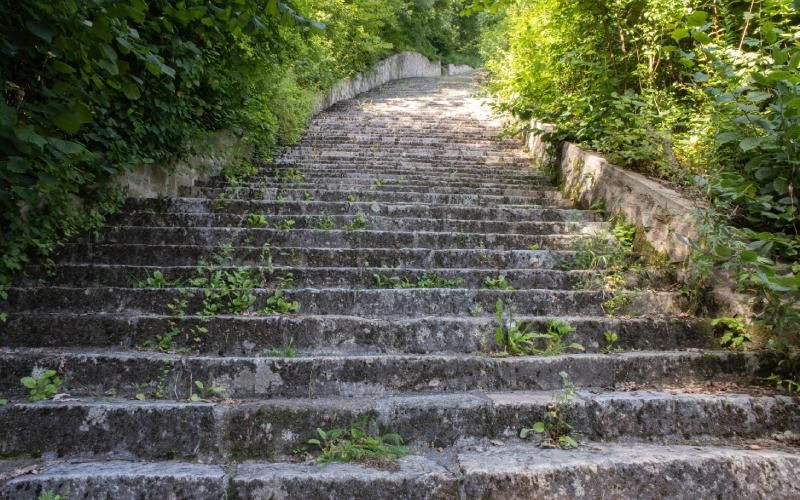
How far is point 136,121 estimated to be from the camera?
4.07 meters

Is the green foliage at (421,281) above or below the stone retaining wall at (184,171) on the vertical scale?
below

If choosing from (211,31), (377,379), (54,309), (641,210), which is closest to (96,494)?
(377,379)

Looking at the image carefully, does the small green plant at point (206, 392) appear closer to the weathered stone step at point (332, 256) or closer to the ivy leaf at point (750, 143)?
the weathered stone step at point (332, 256)

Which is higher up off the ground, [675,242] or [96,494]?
[675,242]

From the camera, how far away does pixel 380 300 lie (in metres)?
3.17

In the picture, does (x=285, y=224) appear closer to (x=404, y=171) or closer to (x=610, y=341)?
(x=404, y=171)

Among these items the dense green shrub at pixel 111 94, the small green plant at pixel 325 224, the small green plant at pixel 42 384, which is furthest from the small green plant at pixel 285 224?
the small green plant at pixel 42 384

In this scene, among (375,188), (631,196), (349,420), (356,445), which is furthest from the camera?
(375,188)

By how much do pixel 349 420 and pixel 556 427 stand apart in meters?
1.04

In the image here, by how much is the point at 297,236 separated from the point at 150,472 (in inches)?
92.8

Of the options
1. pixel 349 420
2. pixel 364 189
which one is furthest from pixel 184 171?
pixel 349 420

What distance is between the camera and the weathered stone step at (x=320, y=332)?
2707 millimetres

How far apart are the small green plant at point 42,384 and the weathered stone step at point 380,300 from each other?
67 cm

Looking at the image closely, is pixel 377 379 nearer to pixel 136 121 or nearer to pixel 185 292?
pixel 185 292
